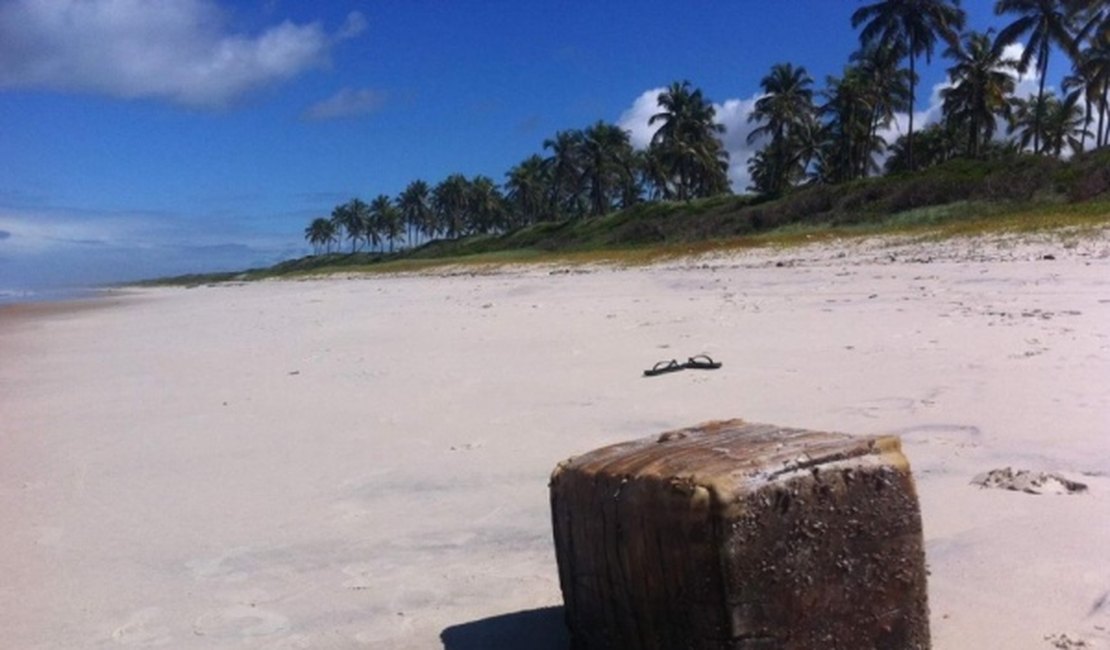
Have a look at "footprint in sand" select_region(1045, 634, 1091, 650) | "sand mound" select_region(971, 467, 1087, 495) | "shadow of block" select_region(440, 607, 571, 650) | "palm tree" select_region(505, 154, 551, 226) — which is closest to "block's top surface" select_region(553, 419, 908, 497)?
"shadow of block" select_region(440, 607, 571, 650)

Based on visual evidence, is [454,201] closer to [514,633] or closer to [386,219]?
[386,219]

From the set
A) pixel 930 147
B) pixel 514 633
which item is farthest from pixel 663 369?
pixel 930 147

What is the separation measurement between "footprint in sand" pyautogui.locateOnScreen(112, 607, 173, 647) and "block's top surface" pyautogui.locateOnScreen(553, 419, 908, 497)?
117 cm

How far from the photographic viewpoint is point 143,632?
252cm

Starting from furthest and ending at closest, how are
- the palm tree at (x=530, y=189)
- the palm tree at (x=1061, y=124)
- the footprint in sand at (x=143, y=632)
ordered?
1. the palm tree at (x=530, y=189)
2. the palm tree at (x=1061, y=124)
3. the footprint in sand at (x=143, y=632)

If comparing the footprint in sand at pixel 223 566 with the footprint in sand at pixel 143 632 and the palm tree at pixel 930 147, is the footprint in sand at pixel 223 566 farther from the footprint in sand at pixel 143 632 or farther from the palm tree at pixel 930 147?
the palm tree at pixel 930 147

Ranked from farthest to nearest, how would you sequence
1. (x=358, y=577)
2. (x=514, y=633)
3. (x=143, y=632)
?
(x=358, y=577)
(x=143, y=632)
(x=514, y=633)

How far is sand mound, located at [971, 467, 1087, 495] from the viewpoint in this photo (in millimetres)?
3010

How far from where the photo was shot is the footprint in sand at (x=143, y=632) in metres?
2.46

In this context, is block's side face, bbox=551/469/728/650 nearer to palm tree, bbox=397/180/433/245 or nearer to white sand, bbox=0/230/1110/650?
white sand, bbox=0/230/1110/650

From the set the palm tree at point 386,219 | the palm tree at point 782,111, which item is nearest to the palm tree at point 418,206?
the palm tree at point 386,219

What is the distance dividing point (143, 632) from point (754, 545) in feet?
5.60

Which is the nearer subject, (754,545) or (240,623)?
(754,545)

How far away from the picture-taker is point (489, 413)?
5.03m
